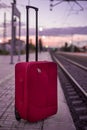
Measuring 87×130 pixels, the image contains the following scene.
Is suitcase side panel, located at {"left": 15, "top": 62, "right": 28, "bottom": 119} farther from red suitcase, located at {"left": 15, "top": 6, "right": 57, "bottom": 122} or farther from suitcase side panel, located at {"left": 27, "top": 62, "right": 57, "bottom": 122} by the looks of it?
suitcase side panel, located at {"left": 27, "top": 62, "right": 57, "bottom": 122}

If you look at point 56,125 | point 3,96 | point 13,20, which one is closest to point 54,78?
point 56,125

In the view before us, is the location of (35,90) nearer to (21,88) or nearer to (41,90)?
(41,90)

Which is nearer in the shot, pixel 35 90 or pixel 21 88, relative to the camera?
pixel 35 90

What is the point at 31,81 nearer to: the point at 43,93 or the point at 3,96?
the point at 43,93

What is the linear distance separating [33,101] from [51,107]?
0.70 m

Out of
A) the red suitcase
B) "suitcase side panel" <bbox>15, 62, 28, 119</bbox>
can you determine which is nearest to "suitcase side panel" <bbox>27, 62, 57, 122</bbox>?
the red suitcase

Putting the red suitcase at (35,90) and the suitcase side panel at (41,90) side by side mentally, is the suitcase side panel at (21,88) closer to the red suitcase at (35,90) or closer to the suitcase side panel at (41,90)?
the red suitcase at (35,90)

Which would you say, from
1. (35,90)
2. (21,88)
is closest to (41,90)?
(35,90)

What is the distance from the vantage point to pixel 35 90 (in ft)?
25.9

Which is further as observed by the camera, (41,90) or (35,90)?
(41,90)

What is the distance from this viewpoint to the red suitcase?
7793 millimetres

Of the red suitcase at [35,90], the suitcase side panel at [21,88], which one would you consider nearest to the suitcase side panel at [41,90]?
the red suitcase at [35,90]

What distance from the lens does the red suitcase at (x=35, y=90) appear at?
7.79 meters

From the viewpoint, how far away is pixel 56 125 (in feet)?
26.3
